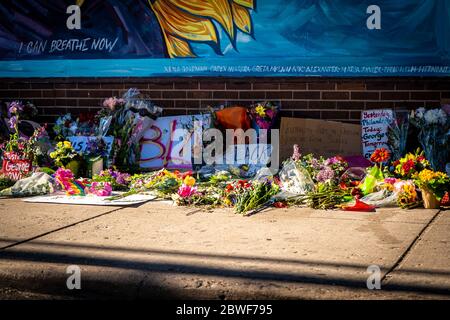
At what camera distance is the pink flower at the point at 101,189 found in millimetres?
7918

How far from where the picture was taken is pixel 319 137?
9.22 m

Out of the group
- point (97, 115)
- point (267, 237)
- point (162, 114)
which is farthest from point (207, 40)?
point (267, 237)

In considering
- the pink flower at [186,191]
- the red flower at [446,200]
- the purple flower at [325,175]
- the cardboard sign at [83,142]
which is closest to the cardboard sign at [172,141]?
the cardboard sign at [83,142]

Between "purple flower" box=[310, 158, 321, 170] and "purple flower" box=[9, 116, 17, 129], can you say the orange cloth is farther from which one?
"purple flower" box=[9, 116, 17, 129]

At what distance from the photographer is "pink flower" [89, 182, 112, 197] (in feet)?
26.0

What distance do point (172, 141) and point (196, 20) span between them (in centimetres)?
180

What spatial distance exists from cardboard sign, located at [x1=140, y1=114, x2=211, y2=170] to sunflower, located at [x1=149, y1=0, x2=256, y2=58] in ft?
3.27

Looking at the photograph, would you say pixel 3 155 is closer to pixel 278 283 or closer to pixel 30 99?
pixel 30 99

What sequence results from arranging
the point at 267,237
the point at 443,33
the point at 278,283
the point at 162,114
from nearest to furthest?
the point at 278,283 → the point at 267,237 → the point at 443,33 → the point at 162,114

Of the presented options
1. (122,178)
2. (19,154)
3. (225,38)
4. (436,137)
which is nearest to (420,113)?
(436,137)

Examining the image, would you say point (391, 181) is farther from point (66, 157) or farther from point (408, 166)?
point (66, 157)

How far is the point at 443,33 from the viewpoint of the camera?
8789 millimetres

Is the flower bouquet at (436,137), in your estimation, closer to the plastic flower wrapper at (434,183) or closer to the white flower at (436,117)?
the white flower at (436,117)

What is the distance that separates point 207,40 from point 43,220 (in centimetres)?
415
